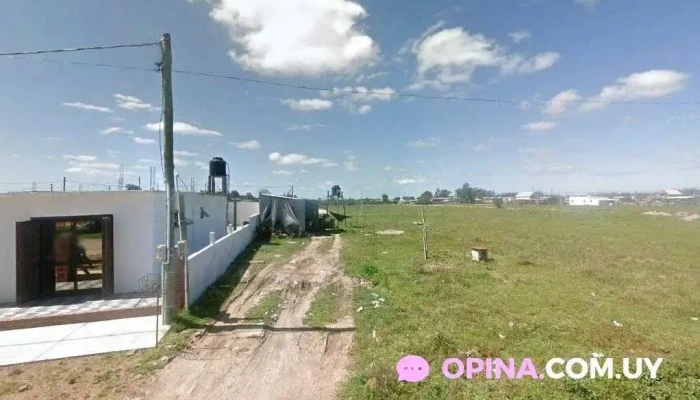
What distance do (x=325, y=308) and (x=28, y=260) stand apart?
288 inches

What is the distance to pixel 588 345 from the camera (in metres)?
5.37

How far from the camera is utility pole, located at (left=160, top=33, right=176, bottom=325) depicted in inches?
252

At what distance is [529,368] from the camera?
4621 mm

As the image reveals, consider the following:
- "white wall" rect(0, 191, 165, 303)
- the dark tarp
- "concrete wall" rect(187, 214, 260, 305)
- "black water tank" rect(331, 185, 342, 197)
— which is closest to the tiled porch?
"white wall" rect(0, 191, 165, 303)

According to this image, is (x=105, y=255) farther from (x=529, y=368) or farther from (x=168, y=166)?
(x=529, y=368)

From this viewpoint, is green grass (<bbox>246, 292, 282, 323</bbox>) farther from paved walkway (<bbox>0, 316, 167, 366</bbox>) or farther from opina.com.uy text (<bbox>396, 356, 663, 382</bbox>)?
opina.com.uy text (<bbox>396, 356, 663, 382</bbox>)

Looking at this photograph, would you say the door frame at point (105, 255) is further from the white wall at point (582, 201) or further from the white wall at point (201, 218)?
the white wall at point (582, 201)

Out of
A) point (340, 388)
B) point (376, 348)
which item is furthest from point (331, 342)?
point (340, 388)

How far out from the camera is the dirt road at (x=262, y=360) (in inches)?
167

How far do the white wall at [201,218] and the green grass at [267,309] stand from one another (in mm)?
4193

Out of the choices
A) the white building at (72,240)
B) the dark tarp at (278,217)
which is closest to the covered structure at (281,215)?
the dark tarp at (278,217)

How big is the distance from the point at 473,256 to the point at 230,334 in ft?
31.8

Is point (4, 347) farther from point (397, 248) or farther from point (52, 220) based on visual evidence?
point (397, 248)

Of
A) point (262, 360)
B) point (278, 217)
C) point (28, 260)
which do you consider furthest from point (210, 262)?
point (278, 217)
